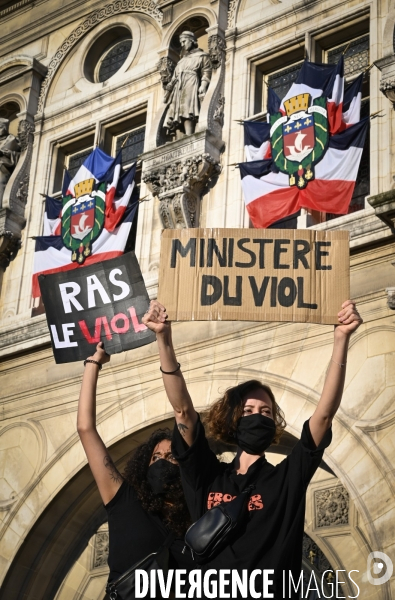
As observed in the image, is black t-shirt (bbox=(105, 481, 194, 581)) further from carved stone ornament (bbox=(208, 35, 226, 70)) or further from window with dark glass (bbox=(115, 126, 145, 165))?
window with dark glass (bbox=(115, 126, 145, 165))

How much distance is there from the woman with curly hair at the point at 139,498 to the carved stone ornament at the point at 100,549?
7897 mm

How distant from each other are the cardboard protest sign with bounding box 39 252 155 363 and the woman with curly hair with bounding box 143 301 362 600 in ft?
5.09

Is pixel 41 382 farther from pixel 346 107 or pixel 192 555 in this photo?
pixel 192 555

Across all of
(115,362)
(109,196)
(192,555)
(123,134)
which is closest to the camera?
(192,555)

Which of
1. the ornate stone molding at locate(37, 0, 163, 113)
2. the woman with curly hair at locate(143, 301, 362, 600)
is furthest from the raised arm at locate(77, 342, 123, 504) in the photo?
the ornate stone molding at locate(37, 0, 163, 113)

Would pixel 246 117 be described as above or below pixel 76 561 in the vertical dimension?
above

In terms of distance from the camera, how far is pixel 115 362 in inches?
523

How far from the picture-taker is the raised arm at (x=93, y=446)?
5129 mm

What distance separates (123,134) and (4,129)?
2300mm

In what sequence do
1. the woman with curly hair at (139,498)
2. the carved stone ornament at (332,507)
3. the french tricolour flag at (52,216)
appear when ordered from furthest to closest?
the french tricolour flag at (52,216), the carved stone ornament at (332,507), the woman with curly hair at (139,498)

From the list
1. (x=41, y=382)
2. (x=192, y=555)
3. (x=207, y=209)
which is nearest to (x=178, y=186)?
(x=207, y=209)

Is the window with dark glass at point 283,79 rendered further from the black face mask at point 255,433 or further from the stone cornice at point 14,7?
the black face mask at point 255,433

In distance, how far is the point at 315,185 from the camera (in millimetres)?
12281

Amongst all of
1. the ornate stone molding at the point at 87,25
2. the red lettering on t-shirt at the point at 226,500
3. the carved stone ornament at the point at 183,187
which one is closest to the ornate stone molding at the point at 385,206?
the carved stone ornament at the point at 183,187
